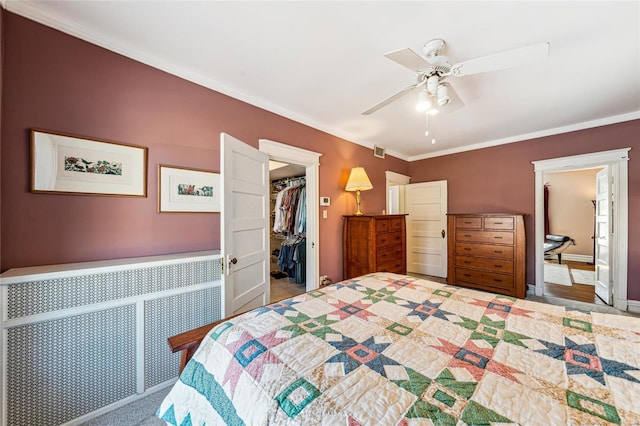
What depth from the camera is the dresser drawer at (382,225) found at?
3.19 metres

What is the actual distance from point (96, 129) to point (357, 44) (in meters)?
1.90

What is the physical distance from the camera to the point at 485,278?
3.53 meters

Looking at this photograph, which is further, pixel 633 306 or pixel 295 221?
pixel 295 221

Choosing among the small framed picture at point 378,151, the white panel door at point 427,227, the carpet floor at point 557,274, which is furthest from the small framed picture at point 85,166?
the carpet floor at point 557,274

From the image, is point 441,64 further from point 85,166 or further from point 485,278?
point 485,278

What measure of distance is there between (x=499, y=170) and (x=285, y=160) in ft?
11.6

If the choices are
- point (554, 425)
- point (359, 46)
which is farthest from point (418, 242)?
point (554, 425)

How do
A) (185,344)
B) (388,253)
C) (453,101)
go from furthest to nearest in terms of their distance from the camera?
(388,253) < (453,101) < (185,344)

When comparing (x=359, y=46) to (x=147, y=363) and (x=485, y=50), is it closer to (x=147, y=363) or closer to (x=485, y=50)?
(x=485, y=50)

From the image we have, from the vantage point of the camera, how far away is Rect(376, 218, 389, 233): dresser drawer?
126 inches

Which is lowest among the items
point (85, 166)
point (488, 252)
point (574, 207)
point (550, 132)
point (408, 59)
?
point (488, 252)

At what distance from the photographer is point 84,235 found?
1561 millimetres

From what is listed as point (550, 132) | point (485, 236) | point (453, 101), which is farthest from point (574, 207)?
point (453, 101)

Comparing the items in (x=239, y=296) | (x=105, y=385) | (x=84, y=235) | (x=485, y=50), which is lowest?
(x=105, y=385)
